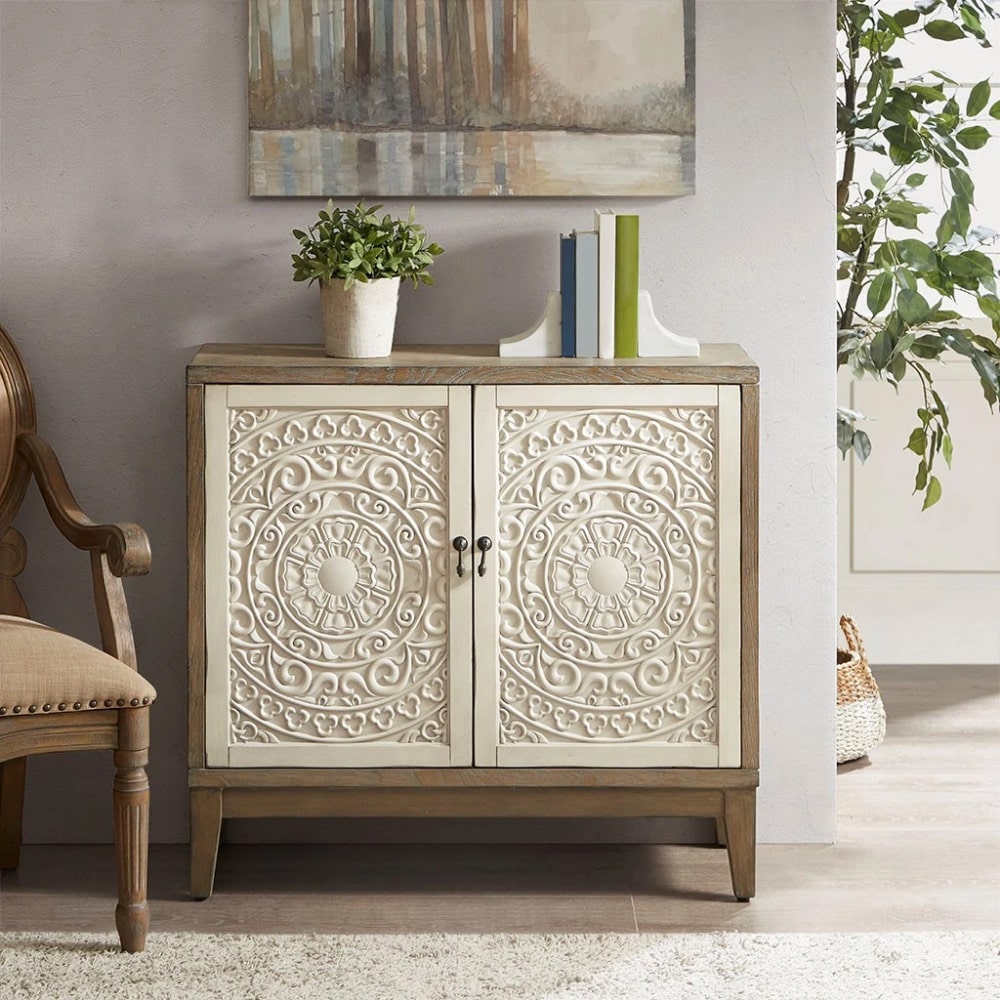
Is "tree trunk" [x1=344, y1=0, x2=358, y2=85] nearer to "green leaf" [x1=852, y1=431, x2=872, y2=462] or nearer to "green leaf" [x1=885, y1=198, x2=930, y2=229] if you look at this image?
"green leaf" [x1=885, y1=198, x2=930, y2=229]

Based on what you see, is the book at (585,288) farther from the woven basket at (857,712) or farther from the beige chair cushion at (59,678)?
the woven basket at (857,712)

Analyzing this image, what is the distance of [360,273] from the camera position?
2.35m

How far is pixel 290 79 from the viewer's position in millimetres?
2562

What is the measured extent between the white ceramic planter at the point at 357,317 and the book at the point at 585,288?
1.07 feet

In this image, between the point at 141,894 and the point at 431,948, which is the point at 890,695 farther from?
the point at 141,894

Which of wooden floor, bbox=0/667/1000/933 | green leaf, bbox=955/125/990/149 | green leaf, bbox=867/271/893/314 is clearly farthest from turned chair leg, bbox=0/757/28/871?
green leaf, bbox=955/125/990/149

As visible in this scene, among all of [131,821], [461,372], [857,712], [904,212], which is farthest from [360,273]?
[857,712]

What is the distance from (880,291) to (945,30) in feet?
1.85

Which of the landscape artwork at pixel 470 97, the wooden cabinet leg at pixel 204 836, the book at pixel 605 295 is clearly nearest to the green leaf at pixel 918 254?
the landscape artwork at pixel 470 97

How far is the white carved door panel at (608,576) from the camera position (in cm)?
231

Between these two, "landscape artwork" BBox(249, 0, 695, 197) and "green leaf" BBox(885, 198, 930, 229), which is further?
"green leaf" BBox(885, 198, 930, 229)

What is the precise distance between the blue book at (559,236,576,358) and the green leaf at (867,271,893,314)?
704 mm

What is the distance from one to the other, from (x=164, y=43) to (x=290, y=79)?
0.25 meters

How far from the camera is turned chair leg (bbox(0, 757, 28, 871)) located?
2547 millimetres
